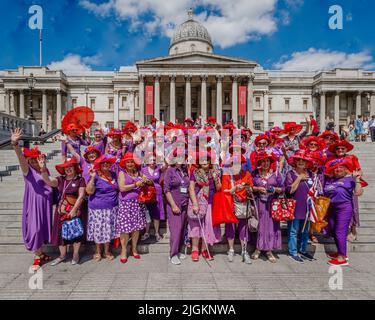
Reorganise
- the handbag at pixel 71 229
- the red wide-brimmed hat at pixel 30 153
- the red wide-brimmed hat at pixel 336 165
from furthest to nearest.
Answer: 1. the red wide-brimmed hat at pixel 336 165
2. the handbag at pixel 71 229
3. the red wide-brimmed hat at pixel 30 153

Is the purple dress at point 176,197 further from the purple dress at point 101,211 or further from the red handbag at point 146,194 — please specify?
the purple dress at point 101,211

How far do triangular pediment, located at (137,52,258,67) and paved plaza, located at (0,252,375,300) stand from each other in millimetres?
38207

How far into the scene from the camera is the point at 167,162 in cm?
523

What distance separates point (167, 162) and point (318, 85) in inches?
1978

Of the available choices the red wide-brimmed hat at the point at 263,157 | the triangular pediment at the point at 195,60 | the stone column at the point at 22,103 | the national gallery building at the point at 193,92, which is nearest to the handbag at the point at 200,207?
the red wide-brimmed hat at the point at 263,157

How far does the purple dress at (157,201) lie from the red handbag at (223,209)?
1.28 metres

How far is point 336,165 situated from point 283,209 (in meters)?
1.27

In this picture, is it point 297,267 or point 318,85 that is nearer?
point 297,267

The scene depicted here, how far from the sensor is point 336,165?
4.95m

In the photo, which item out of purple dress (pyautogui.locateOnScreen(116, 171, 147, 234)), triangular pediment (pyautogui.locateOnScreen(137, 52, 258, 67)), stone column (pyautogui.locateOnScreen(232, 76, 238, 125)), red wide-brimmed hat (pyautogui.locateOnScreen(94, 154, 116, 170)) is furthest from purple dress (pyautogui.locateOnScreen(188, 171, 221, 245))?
triangular pediment (pyautogui.locateOnScreen(137, 52, 258, 67))

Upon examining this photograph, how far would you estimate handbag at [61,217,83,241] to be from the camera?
15.8 feet

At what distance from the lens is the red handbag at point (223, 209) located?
16.4 ft
